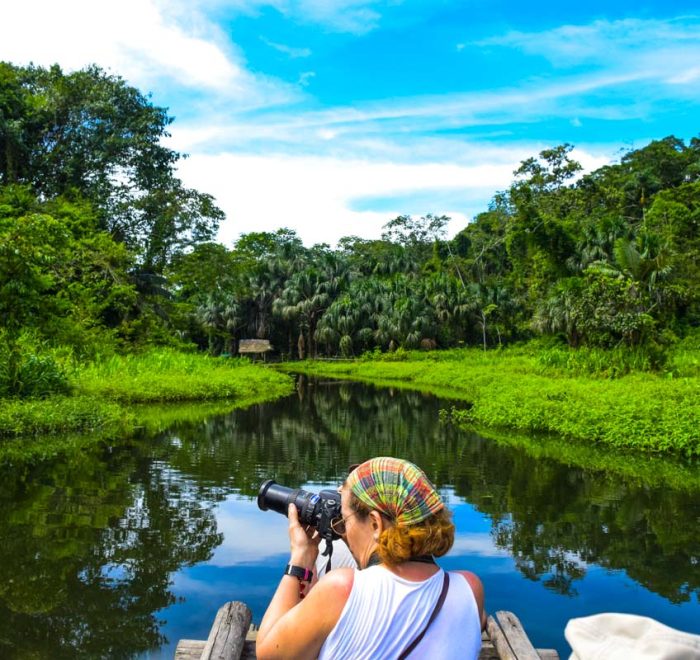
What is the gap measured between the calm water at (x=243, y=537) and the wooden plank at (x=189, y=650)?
152 centimetres

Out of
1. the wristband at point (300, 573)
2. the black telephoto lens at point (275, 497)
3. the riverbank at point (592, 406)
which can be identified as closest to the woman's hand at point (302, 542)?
the wristband at point (300, 573)

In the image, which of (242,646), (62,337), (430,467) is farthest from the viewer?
(62,337)

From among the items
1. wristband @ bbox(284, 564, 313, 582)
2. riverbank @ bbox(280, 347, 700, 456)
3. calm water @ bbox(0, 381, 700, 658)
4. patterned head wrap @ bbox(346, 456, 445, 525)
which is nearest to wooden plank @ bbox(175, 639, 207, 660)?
wristband @ bbox(284, 564, 313, 582)

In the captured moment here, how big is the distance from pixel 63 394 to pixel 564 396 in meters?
10.6

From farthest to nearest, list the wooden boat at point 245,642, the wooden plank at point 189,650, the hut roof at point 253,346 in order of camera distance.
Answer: the hut roof at point 253,346, the wooden plank at point 189,650, the wooden boat at point 245,642

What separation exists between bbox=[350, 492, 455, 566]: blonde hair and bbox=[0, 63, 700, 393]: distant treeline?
1287 centimetres

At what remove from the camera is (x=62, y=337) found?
19.0m

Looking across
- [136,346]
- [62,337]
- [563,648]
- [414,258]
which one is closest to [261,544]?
[563,648]

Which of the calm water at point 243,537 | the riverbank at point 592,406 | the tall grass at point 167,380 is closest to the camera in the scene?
the calm water at point 243,537

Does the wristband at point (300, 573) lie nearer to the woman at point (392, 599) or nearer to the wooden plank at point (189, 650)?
the woman at point (392, 599)

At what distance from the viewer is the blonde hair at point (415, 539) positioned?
2.22 m

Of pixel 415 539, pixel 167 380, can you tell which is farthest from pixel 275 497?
pixel 167 380

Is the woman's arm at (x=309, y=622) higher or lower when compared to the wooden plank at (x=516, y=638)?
higher

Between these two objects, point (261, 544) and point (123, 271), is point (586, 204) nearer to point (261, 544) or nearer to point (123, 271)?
point (123, 271)
